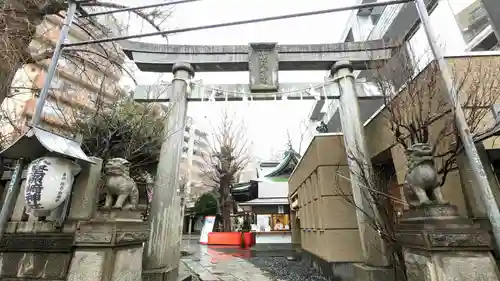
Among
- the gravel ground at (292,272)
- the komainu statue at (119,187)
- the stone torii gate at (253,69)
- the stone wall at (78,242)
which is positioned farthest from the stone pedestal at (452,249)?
the gravel ground at (292,272)

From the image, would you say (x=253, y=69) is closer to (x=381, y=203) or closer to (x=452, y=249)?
(x=381, y=203)

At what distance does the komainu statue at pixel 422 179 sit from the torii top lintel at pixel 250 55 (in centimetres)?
437

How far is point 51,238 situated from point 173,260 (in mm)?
2727

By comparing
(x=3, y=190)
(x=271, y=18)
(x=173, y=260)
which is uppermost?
(x=271, y=18)

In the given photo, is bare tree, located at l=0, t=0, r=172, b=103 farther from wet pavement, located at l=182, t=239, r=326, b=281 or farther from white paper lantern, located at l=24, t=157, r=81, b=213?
wet pavement, located at l=182, t=239, r=326, b=281

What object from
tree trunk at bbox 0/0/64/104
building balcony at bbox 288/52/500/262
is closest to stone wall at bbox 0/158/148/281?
tree trunk at bbox 0/0/64/104

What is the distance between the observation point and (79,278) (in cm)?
365

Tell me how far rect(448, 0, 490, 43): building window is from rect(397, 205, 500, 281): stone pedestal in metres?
6.87

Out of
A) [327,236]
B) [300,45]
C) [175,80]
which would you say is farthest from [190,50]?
[327,236]

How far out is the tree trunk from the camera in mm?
5320

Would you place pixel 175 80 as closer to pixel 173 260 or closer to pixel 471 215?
pixel 173 260

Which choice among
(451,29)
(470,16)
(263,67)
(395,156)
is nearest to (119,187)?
(263,67)

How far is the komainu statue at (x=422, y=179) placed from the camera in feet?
11.4

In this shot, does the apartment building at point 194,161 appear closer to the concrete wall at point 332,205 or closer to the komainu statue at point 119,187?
the concrete wall at point 332,205
